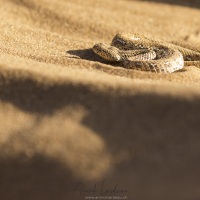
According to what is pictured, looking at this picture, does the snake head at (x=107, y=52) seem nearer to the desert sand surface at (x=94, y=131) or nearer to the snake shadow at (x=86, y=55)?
the snake shadow at (x=86, y=55)

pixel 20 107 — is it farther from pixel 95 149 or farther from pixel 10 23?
pixel 10 23

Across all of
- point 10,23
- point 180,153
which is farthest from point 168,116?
point 10,23

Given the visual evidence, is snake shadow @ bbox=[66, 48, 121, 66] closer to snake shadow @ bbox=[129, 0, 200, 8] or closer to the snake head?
the snake head

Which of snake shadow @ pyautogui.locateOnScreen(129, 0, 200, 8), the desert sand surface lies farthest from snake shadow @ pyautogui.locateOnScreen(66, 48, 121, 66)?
snake shadow @ pyautogui.locateOnScreen(129, 0, 200, 8)

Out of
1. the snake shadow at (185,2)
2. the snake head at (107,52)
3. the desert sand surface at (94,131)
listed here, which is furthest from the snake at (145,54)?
the snake shadow at (185,2)

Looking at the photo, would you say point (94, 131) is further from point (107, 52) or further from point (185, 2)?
point (185, 2)
